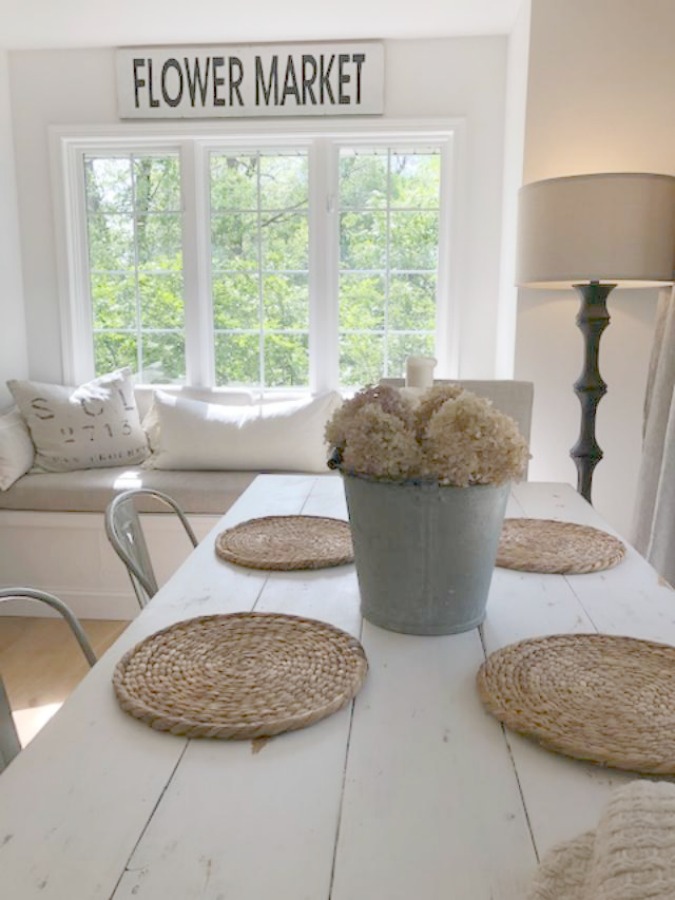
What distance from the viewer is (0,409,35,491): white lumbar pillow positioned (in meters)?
3.13

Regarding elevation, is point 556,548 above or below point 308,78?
below

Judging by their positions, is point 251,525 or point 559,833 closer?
point 559,833

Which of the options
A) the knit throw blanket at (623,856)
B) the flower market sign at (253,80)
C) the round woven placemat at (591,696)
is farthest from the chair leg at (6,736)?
the flower market sign at (253,80)

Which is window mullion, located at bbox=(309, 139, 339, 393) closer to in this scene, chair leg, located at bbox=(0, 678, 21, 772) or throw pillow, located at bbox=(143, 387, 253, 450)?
throw pillow, located at bbox=(143, 387, 253, 450)

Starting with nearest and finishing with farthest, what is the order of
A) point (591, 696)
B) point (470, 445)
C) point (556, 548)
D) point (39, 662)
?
point (591, 696)
point (470, 445)
point (556, 548)
point (39, 662)

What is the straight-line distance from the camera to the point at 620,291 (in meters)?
2.81

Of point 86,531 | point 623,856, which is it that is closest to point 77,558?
point 86,531

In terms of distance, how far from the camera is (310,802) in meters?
0.66

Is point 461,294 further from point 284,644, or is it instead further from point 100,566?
point 284,644

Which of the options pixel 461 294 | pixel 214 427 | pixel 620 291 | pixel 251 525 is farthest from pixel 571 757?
pixel 461 294

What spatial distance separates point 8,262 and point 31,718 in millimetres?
2283

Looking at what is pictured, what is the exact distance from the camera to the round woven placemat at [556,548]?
1.31m

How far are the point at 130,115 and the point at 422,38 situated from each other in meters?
1.38

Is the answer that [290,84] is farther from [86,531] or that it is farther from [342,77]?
[86,531]
